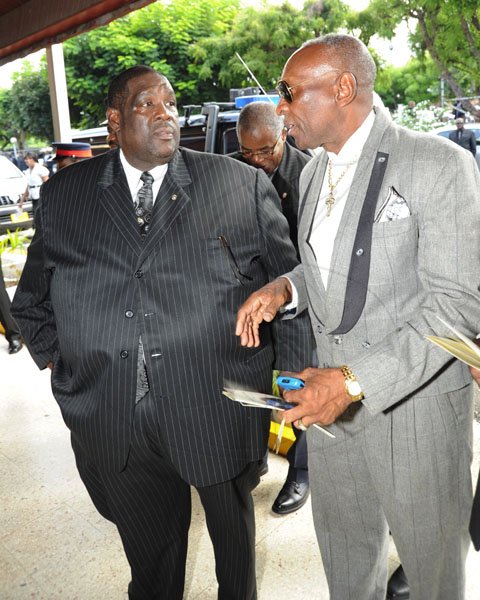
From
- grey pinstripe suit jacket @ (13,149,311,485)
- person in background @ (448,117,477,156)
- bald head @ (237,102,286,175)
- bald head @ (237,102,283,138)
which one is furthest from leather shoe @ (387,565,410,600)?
person in background @ (448,117,477,156)

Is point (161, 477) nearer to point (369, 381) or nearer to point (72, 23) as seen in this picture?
point (369, 381)

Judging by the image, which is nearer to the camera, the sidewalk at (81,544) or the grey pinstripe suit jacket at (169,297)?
the grey pinstripe suit jacket at (169,297)

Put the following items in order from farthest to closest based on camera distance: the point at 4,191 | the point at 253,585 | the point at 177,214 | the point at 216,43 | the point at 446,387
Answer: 1. the point at 216,43
2. the point at 4,191
3. the point at 253,585
4. the point at 177,214
5. the point at 446,387

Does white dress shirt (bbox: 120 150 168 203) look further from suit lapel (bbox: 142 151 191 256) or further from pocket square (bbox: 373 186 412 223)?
pocket square (bbox: 373 186 412 223)

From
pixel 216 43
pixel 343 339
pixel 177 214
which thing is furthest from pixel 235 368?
pixel 216 43

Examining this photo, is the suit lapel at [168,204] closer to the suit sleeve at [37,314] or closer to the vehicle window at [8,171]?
the suit sleeve at [37,314]

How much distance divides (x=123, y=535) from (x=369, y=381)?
1.17 metres

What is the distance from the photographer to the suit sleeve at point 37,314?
2203 mm

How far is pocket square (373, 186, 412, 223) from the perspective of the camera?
1.53 m

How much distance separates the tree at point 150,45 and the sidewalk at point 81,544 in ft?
75.5

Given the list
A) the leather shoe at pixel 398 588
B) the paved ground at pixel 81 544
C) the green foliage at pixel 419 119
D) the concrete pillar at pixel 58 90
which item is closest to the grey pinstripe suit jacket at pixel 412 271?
the leather shoe at pixel 398 588

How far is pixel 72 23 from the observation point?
4.38 m

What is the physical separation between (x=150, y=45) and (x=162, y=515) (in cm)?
2570

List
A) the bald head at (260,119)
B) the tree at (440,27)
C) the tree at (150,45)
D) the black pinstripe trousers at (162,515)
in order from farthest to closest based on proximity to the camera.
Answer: the tree at (150,45)
the tree at (440,27)
the bald head at (260,119)
the black pinstripe trousers at (162,515)
